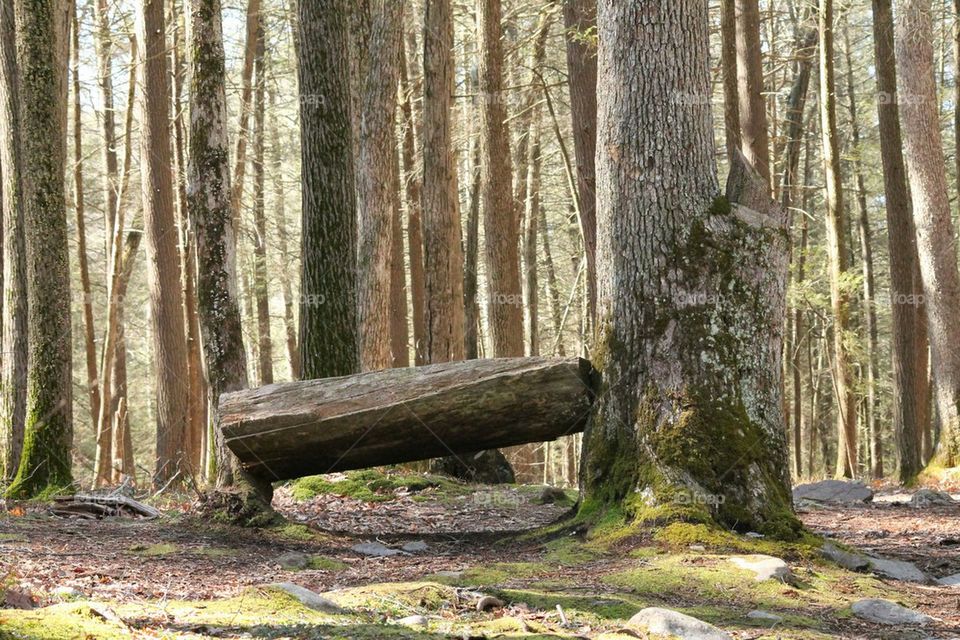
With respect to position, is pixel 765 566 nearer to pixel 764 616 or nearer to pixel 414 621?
pixel 764 616

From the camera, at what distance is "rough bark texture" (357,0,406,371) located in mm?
12234

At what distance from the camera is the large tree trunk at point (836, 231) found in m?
17.5

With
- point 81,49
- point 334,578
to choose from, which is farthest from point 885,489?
point 81,49

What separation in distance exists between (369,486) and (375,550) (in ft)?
11.4

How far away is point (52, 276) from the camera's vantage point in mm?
9695

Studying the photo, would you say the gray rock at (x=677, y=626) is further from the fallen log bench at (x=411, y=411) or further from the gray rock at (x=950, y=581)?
the fallen log bench at (x=411, y=411)

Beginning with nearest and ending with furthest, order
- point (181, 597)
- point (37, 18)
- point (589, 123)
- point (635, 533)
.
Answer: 1. point (181, 597)
2. point (635, 533)
3. point (37, 18)
4. point (589, 123)

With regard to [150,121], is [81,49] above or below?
above

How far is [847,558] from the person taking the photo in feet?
20.7

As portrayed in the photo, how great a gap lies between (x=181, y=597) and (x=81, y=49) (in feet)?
67.7

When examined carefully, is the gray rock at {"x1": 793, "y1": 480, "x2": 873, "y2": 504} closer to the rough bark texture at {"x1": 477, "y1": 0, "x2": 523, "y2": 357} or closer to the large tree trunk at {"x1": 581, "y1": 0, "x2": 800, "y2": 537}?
the rough bark texture at {"x1": 477, "y1": 0, "x2": 523, "y2": 357}

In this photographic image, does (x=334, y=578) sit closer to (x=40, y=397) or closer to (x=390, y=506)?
(x=390, y=506)

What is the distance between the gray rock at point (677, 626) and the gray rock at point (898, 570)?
8.31 feet

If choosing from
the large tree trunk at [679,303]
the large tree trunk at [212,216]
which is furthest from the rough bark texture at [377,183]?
the large tree trunk at [679,303]
